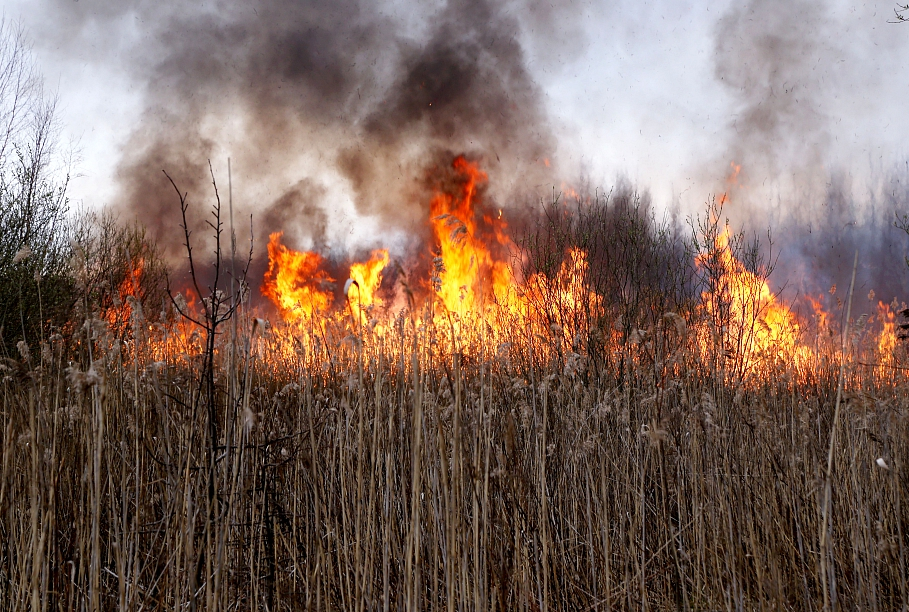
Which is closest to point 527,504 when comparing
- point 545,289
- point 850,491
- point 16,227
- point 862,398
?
point 862,398

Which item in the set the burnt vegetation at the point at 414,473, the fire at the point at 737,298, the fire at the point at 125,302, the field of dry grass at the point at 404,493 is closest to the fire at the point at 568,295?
the burnt vegetation at the point at 414,473

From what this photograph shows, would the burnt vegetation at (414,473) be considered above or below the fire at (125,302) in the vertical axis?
below

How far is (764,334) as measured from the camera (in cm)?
700

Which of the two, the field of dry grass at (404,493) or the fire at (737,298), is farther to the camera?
the fire at (737,298)

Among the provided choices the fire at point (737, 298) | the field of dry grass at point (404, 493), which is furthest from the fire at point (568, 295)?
the field of dry grass at point (404, 493)

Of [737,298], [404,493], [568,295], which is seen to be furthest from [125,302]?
[737,298]

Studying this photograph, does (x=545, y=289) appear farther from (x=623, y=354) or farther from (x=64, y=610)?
(x=64, y=610)

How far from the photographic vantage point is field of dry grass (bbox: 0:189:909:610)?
6.18 feet

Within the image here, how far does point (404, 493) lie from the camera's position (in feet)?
7.50

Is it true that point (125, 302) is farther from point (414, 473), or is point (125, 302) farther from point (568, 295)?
point (568, 295)

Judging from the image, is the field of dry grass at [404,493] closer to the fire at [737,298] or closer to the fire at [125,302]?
the fire at [125,302]

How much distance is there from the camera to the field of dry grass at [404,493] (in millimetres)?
1883

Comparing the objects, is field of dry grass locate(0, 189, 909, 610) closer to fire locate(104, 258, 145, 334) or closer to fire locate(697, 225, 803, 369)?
fire locate(104, 258, 145, 334)

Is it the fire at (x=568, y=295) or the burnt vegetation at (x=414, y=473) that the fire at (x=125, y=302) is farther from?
the fire at (x=568, y=295)
